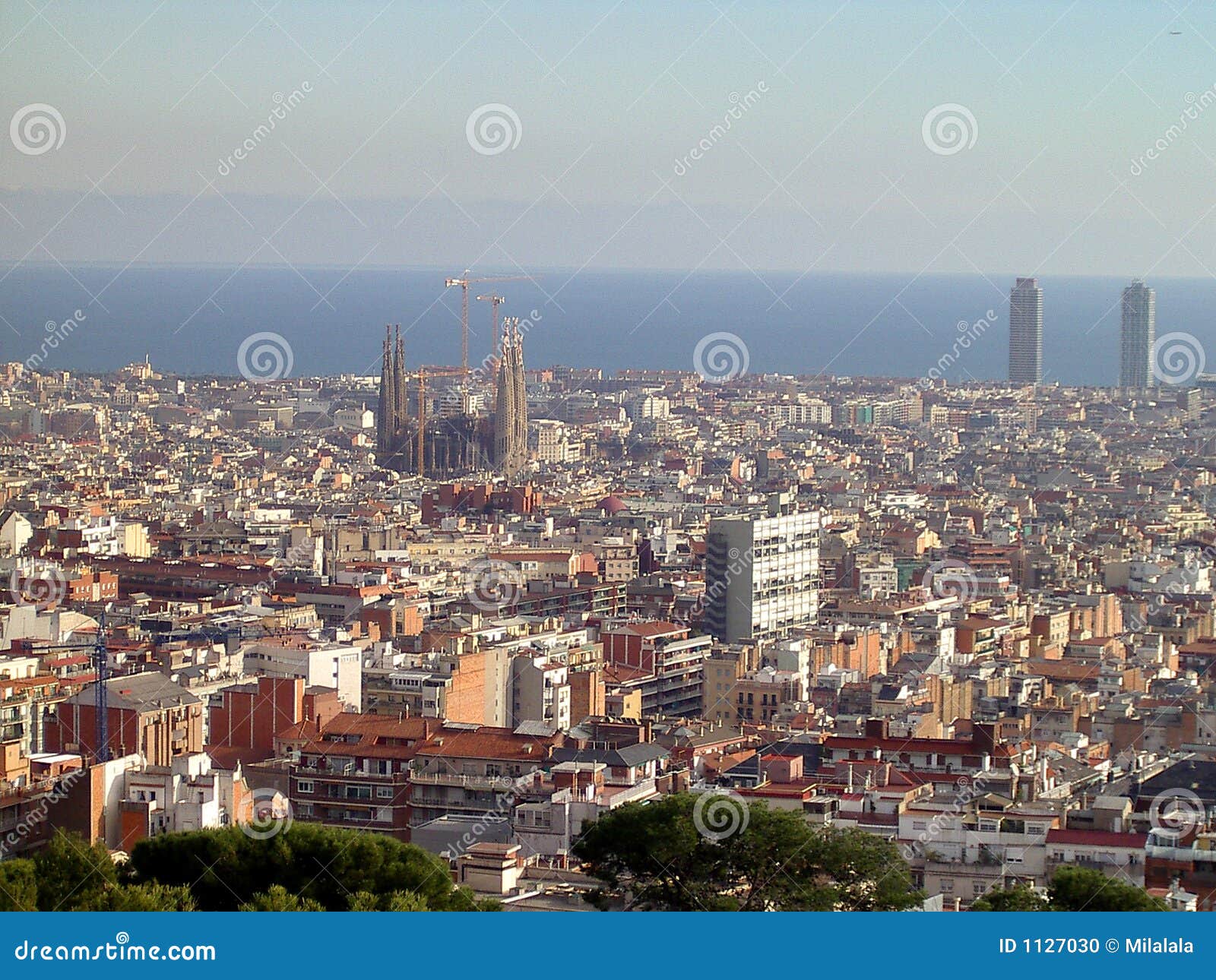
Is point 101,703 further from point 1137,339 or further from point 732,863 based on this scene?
point 1137,339

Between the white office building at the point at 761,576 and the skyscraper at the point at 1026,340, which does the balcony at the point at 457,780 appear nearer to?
the white office building at the point at 761,576

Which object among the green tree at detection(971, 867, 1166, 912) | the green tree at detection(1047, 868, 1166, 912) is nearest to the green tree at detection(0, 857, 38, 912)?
the green tree at detection(971, 867, 1166, 912)

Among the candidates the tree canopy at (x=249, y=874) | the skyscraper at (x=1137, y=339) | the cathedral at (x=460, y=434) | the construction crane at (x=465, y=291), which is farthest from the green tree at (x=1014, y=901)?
the construction crane at (x=465, y=291)

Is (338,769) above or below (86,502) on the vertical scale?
below

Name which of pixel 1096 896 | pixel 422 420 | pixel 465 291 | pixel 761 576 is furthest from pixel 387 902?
pixel 465 291
